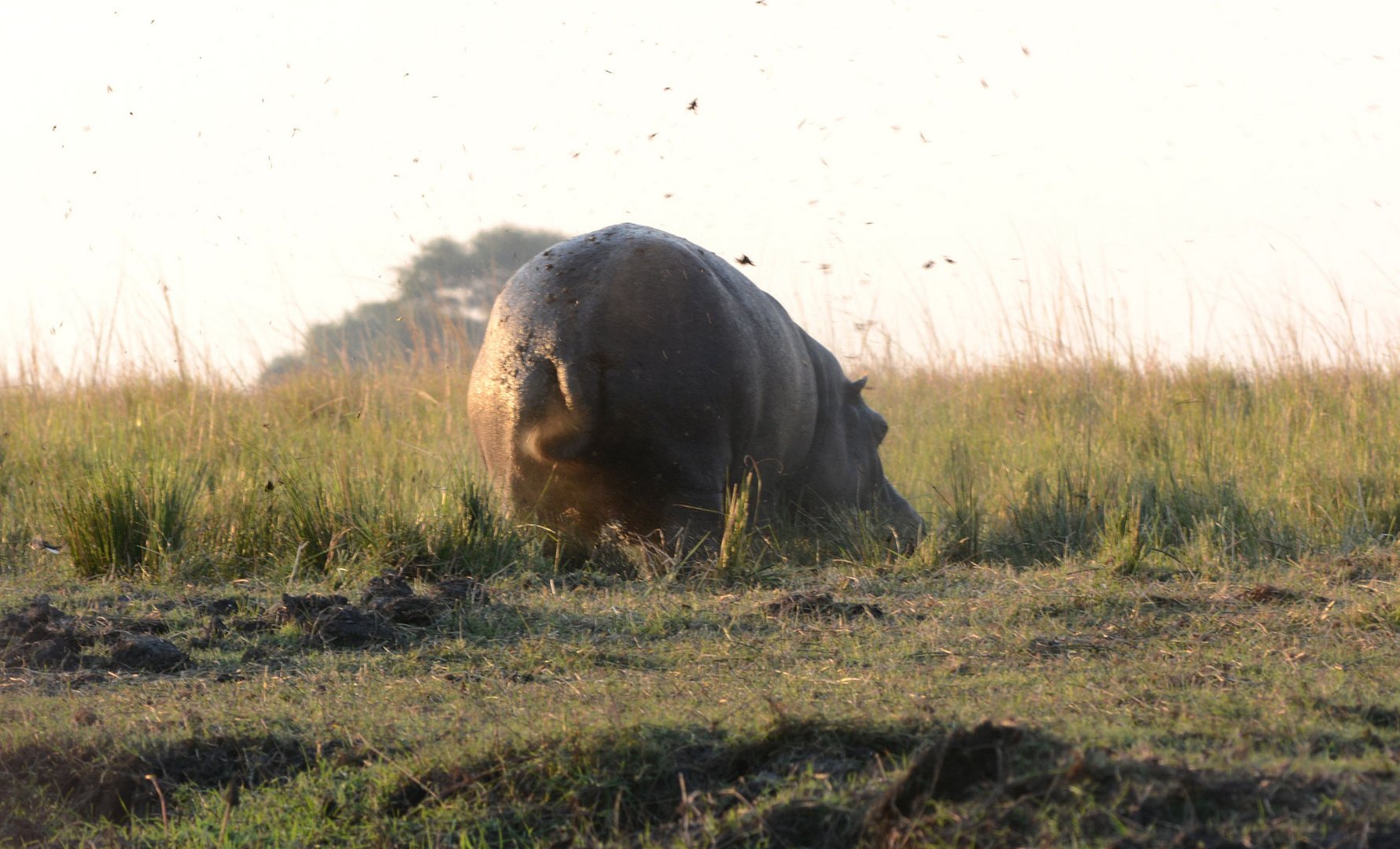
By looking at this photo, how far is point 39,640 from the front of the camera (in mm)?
4145

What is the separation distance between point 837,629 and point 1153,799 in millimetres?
2009

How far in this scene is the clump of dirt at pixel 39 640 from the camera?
401 cm

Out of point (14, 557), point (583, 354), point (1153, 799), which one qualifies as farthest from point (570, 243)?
point (1153, 799)

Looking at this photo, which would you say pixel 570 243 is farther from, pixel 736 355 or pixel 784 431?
pixel 784 431

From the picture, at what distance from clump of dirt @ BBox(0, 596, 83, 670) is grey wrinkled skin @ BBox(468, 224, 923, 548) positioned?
1.81 metres

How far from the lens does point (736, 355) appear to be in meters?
5.57

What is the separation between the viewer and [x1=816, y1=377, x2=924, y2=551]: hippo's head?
6848 millimetres

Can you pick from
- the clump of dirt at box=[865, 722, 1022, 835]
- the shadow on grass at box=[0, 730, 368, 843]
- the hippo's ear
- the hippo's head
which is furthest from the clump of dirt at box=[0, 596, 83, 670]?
the hippo's ear

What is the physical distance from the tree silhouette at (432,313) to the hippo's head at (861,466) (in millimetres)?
2700

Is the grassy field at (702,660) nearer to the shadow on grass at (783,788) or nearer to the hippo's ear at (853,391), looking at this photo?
the shadow on grass at (783,788)

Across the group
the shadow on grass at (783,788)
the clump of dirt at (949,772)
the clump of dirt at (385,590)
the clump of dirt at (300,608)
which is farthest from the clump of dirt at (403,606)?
the clump of dirt at (949,772)

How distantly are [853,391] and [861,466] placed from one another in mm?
384

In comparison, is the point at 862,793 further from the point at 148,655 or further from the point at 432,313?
the point at 432,313

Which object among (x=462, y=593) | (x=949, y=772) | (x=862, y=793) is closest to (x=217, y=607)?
(x=462, y=593)
